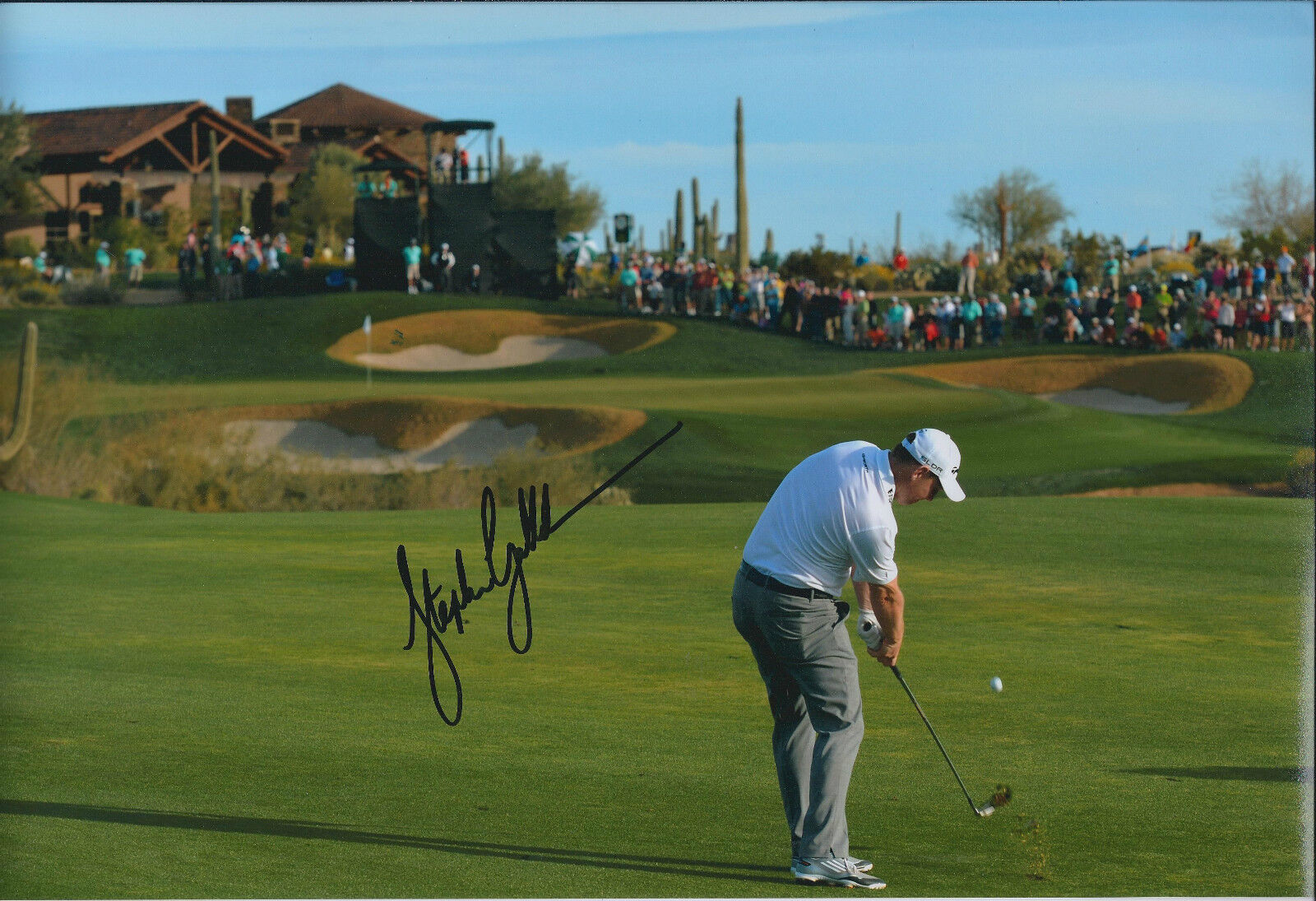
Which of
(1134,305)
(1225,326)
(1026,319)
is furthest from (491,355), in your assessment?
(1225,326)

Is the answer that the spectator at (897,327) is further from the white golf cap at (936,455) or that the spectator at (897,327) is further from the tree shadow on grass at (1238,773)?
the white golf cap at (936,455)

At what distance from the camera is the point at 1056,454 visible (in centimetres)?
2827

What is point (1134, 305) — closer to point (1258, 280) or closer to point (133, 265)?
point (1258, 280)

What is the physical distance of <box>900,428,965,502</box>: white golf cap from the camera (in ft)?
20.5

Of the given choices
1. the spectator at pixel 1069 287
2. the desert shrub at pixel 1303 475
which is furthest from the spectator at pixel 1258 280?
the desert shrub at pixel 1303 475

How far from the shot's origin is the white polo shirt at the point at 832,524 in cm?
628

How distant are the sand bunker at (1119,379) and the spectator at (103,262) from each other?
16466 millimetres

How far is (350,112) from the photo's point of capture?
107 feet

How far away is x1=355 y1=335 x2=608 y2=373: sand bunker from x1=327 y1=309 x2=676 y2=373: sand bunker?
0.02 metres

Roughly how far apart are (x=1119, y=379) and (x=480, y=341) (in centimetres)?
1380

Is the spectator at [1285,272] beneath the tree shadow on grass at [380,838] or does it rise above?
above

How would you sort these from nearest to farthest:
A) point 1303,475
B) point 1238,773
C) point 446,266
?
point 1238,773 < point 1303,475 < point 446,266

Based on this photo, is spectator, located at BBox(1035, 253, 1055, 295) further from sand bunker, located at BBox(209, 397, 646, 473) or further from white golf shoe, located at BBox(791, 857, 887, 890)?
white golf shoe, located at BBox(791, 857, 887, 890)

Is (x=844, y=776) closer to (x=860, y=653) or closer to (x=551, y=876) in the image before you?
(x=551, y=876)
